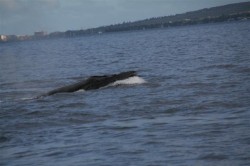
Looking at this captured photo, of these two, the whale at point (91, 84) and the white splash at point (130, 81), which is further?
the white splash at point (130, 81)

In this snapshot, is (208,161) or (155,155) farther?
(155,155)

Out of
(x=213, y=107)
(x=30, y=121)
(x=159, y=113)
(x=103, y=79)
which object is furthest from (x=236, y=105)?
(x=103, y=79)

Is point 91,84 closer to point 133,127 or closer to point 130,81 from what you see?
point 130,81

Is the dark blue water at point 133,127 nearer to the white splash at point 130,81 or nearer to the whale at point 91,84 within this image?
the whale at point 91,84

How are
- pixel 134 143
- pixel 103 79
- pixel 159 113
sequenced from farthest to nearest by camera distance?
pixel 103 79, pixel 159 113, pixel 134 143

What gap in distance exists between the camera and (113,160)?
39.6 ft

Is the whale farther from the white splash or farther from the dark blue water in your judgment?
the dark blue water

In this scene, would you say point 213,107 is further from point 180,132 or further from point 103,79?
point 103,79

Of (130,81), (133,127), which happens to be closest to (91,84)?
(130,81)

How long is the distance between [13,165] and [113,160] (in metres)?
2.38

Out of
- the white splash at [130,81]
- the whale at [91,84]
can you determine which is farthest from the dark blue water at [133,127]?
the white splash at [130,81]

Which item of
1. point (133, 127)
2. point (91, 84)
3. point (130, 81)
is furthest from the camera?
point (130, 81)

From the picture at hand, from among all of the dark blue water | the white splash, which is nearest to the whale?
the white splash

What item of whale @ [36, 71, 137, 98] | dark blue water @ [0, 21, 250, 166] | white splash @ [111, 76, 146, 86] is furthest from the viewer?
white splash @ [111, 76, 146, 86]
